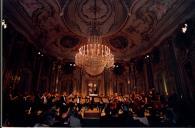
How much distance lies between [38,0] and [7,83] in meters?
5.38

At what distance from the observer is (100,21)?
46.1 ft

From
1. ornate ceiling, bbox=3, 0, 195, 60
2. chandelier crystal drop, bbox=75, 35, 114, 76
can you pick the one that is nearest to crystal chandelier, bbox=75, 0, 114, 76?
chandelier crystal drop, bbox=75, 35, 114, 76

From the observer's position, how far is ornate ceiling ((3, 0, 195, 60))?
35.2 feet

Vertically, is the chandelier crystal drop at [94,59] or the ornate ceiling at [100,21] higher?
the ornate ceiling at [100,21]

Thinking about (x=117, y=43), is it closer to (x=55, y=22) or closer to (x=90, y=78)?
(x=90, y=78)

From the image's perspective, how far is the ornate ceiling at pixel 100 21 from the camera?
10.7m

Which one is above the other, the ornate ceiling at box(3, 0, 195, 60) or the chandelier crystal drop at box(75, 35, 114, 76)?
the ornate ceiling at box(3, 0, 195, 60)

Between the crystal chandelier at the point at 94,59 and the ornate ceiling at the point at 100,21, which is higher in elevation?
the ornate ceiling at the point at 100,21

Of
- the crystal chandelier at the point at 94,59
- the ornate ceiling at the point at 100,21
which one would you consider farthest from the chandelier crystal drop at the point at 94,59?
the ornate ceiling at the point at 100,21

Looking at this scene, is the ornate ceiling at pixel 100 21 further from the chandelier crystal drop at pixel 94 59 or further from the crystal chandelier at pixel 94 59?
the chandelier crystal drop at pixel 94 59

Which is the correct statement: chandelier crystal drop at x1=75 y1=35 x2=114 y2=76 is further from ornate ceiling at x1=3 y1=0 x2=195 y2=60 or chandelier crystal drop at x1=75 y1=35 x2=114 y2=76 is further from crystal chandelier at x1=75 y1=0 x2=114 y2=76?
ornate ceiling at x1=3 y1=0 x2=195 y2=60

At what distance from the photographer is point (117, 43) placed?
1611cm

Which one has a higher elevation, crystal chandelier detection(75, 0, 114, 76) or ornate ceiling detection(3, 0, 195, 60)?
ornate ceiling detection(3, 0, 195, 60)

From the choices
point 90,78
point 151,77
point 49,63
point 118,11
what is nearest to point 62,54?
point 49,63
